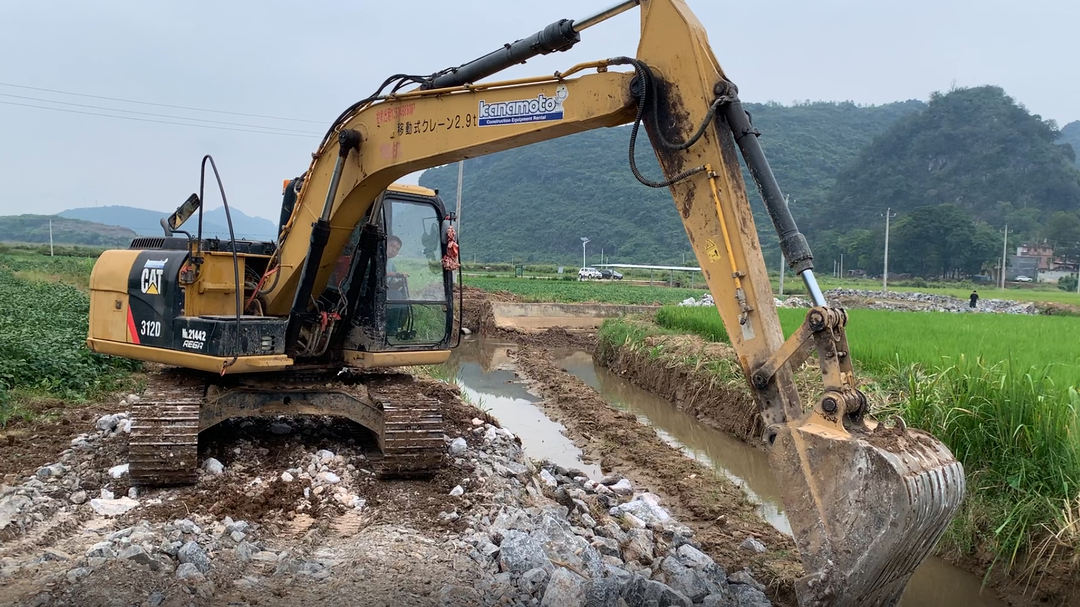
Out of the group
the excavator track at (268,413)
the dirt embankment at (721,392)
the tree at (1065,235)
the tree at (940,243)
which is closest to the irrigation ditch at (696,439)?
the dirt embankment at (721,392)

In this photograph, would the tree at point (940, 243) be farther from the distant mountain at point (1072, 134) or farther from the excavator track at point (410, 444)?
the distant mountain at point (1072, 134)

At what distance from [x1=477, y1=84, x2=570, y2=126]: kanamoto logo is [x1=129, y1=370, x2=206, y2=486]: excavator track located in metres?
3.16

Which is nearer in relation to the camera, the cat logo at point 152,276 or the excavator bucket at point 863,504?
the excavator bucket at point 863,504

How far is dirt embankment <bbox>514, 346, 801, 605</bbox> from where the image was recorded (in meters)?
5.32

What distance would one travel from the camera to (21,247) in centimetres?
4619

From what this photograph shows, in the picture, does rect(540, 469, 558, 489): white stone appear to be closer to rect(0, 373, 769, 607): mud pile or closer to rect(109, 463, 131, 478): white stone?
rect(0, 373, 769, 607): mud pile

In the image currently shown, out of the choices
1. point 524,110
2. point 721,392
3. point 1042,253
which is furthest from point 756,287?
point 1042,253

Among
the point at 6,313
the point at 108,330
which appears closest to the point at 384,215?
the point at 108,330

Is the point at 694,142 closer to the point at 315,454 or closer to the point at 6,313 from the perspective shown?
the point at 315,454

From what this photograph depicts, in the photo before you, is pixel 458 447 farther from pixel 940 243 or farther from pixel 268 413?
pixel 940 243

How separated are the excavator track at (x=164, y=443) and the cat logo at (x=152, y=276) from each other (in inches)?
41.0

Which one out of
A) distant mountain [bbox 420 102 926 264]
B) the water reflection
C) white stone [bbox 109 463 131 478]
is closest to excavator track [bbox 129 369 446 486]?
A: white stone [bbox 109 463 131 478]

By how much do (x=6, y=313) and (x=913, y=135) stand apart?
90.4 meters

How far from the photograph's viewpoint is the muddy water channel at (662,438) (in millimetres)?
5246
